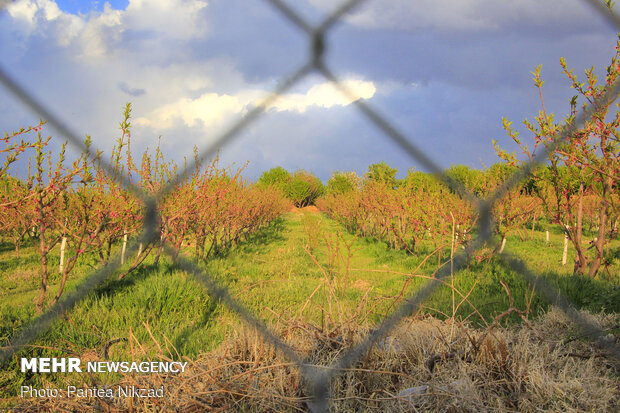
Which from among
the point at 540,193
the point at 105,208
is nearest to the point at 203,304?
the point at 105,208

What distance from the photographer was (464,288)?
3.56 metres

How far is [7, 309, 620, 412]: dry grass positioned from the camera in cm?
116

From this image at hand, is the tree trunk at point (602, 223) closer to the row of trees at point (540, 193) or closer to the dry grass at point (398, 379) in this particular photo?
the row of trees at point (540, 193)

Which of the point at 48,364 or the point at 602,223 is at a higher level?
the point at 602,223

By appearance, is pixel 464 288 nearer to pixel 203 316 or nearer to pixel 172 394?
pixel 203 316

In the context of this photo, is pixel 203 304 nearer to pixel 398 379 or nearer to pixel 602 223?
pixel 398 379

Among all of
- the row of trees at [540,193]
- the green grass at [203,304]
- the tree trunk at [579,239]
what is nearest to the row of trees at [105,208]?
the green grass at [203,304]

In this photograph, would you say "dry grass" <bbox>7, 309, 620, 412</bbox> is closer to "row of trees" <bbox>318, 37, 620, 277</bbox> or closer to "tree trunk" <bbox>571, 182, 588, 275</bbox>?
"row of trees" <bbox>318, 37, 620, 277</bbox>

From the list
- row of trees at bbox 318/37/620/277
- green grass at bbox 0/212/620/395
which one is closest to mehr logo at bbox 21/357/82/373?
green grass at bbox 0/212/620/395

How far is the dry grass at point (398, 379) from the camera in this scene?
116 cm

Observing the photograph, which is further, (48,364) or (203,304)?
(203,304)

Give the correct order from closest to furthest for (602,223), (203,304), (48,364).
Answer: (48,364) < (203,304) < (602,223)

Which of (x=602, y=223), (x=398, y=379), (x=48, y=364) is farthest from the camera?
(x=602, y=223)

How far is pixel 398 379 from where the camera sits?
1.33 m
